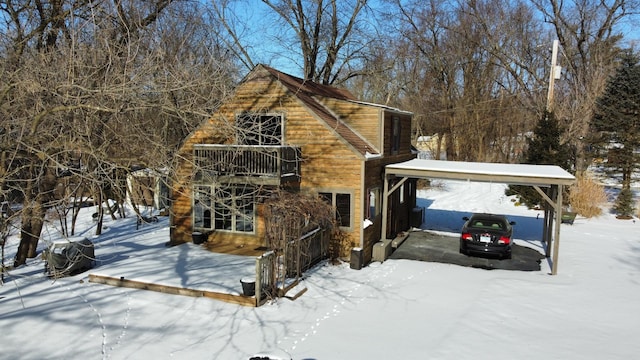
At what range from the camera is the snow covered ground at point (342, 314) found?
8.27 m

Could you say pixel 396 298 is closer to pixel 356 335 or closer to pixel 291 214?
pixel 356 335

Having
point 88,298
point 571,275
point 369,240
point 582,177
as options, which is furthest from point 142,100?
point 582,177

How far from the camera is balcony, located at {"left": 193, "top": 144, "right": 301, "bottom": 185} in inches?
542

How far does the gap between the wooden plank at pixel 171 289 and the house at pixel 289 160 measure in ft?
10.3

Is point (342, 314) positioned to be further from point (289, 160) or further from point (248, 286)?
point (289, 160)

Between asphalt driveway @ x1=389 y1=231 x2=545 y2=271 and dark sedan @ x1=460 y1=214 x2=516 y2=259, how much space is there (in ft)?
1.05

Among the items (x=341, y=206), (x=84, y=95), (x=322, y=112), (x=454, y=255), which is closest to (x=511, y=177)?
(x=454, y=255)

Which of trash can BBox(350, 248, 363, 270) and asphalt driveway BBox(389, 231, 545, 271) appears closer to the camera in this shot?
trash can BBox(350, 248, 363, 270)

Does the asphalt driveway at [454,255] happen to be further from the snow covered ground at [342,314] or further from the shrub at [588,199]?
the shrub at [588,199]

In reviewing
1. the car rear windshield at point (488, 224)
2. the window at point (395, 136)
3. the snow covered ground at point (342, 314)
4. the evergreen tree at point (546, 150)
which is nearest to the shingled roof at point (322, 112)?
the window at point (395, 136)

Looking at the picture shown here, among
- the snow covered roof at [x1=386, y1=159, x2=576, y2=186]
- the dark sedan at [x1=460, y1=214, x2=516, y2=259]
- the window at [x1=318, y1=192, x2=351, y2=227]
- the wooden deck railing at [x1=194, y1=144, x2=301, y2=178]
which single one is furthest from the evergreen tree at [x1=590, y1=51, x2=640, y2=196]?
the wooden deck railing at [x1=194, y1=144, x2=301, y2=178]

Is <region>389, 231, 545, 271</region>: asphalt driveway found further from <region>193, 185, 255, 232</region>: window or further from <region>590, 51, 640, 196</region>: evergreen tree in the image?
<region>590, 51, 640, 196</region>: evergreen tree

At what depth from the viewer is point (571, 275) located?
12945mm

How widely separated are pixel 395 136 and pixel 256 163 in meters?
6.00
